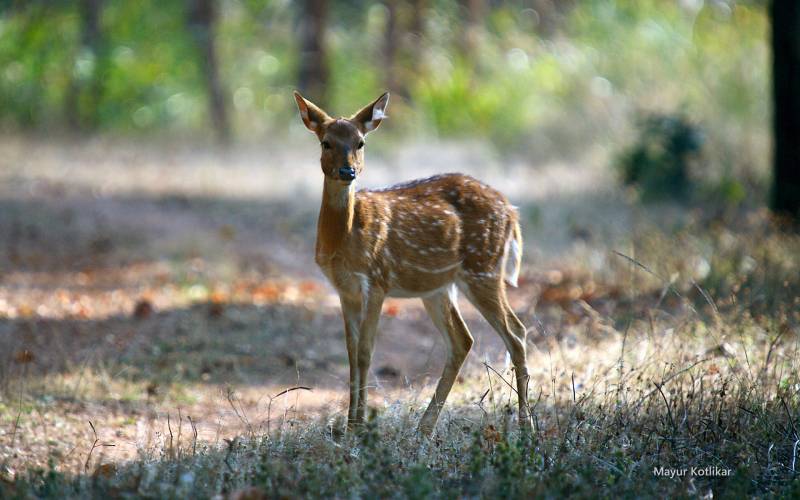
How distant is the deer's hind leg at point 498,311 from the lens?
6457 mm

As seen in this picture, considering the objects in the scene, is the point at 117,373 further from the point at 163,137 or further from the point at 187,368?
the point at 163,137

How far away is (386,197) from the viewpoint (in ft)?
21.9

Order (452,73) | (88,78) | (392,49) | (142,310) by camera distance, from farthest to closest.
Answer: (392,49), (452,73), (88,78), (142,310)

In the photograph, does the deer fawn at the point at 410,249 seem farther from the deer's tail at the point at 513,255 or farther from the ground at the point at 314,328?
the ground at the point at 314,328

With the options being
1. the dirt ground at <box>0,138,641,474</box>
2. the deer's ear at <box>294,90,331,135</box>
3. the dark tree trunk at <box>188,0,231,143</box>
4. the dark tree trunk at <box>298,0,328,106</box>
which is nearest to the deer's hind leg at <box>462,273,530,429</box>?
the dirt ground at <box>0,138,641,474</box>

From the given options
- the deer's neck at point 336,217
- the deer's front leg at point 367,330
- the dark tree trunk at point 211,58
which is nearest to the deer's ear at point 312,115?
the deer's neck at point 336,217

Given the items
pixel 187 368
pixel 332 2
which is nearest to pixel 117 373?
pixel 187 368

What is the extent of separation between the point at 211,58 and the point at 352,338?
13.7 meters

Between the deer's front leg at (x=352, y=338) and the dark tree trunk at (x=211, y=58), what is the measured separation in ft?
41.7

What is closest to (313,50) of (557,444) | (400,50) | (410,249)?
(400,50)

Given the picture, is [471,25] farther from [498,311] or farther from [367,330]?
[367,330]

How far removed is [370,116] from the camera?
6.32m

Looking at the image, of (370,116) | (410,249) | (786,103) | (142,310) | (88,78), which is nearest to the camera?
(370,116)

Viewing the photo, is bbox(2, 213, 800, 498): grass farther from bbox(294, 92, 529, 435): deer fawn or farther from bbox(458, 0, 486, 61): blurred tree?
bbox(458, 0, 486, 61): blurred tree
